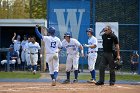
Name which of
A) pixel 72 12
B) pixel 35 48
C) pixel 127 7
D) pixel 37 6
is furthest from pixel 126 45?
pixel 37 6

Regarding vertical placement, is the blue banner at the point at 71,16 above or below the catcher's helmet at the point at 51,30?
above

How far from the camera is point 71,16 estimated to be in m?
22.9

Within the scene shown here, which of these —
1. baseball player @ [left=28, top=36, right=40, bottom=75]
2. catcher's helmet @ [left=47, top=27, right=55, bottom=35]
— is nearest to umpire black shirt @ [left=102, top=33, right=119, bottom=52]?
catcher's helmet @ [left=47, top=27, right=55, bottom=35]

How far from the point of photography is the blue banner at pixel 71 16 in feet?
74.7

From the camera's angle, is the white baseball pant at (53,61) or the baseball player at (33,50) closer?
the white baseball pant at (53,61)

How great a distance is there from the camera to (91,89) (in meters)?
Answer: 12.8

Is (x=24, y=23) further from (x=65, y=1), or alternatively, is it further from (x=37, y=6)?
(x=37, y=6)

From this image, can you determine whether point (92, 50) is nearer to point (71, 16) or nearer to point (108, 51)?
point (108, 51)

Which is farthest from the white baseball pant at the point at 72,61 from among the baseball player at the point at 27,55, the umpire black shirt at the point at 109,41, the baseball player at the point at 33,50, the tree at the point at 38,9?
the tree at the point at 38,9

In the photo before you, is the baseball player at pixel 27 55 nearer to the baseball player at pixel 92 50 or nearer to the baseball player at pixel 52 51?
the baseball player at pixel 92 50

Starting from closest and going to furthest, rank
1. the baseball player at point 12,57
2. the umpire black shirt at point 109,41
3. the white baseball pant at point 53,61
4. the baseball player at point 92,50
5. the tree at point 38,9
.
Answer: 1. the umpire black shirt at point 109,41
2. the white baseball pant at point 53,61
3. the baseball player at point 92,50
4. the baseball player at point 12,57
5. the tree at point 38,9

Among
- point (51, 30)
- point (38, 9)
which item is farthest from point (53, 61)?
point (38, 9)

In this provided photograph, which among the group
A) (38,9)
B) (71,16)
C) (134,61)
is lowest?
(134,61)

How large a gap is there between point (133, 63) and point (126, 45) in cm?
231
